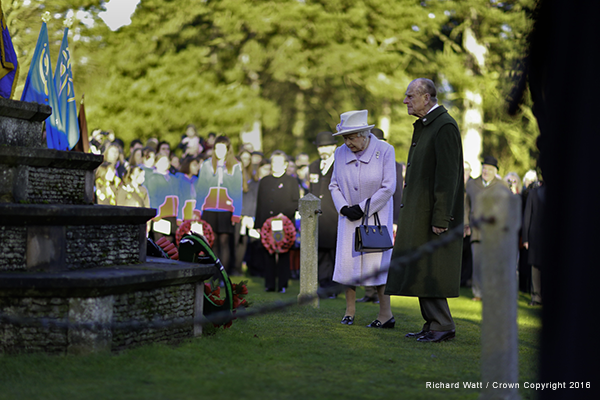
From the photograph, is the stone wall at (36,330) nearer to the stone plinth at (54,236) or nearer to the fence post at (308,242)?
the stone plinth at (54,236)

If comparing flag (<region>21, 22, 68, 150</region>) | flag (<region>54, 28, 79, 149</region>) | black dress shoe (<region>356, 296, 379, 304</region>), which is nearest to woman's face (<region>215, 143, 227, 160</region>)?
black dress shoe (<region>356, 296, 379, 304</region>)

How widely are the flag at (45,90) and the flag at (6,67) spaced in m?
0.42

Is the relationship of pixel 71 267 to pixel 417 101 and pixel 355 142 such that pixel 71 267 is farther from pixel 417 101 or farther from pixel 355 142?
pixel 417 101

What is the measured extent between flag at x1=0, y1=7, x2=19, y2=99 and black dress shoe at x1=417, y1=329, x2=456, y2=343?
4102 millimetres

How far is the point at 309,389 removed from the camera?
4027 millimetres

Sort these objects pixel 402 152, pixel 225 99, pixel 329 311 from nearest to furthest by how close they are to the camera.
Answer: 1. pixel 329 311
2. pixel 225 99
3. pixel 402 152

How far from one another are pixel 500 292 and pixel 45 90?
5.04 metres

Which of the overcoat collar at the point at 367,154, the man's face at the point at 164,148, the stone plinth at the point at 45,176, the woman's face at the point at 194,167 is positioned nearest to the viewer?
the stone plinth at the point at 45,176

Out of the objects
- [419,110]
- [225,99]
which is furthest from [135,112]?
[419,110]

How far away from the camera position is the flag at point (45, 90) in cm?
658

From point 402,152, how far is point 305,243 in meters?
19.2

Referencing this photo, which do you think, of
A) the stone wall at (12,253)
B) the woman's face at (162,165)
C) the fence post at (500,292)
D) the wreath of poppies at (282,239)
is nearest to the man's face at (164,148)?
the woman's face at (162,165)

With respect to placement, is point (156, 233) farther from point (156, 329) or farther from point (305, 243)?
point (156, 329)

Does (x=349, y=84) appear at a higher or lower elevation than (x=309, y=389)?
higher
